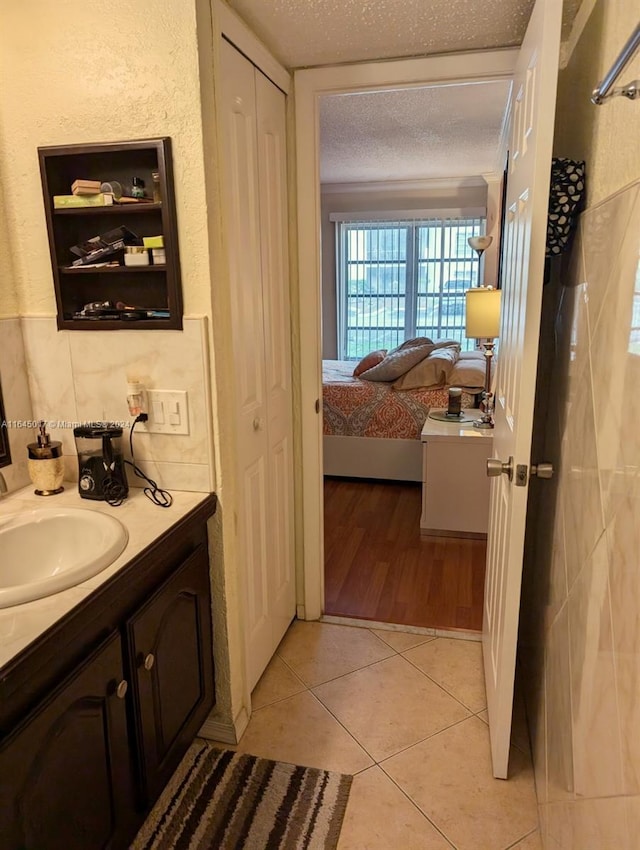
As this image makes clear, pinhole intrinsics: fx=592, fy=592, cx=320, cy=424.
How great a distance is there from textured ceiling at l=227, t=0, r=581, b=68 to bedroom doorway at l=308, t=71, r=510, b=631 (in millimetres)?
211

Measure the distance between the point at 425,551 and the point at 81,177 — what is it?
7.95ft

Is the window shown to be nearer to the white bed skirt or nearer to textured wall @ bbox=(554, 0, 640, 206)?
the white bed skirt

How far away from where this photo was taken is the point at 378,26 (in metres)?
1.78

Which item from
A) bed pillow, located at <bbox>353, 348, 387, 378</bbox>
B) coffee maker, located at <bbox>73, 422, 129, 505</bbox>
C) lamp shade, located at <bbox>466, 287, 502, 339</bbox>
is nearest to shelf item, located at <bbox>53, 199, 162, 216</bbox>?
coffee maker, located at <bbox>73, 422, 129, 505</bbox>

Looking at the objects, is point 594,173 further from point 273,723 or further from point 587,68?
point 273,723

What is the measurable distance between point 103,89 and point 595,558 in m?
1.61

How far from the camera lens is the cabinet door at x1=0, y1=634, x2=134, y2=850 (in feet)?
3.22

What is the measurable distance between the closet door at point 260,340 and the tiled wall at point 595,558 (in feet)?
3.04

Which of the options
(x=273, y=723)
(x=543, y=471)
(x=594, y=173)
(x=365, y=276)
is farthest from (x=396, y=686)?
(x=365, y=276)

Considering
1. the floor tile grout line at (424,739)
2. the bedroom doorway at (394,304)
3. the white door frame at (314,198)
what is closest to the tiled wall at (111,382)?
the white door frame at (314,198)

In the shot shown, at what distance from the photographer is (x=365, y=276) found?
718 centimetres

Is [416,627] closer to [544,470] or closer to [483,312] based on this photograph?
[544,470]

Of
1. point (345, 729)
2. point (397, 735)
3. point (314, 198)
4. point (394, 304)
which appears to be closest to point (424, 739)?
point (397, 735)

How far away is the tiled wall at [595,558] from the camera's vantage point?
86 cm
